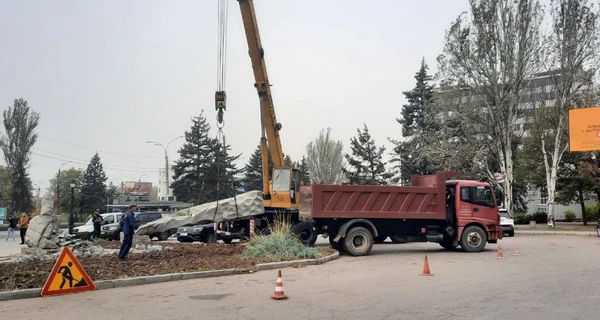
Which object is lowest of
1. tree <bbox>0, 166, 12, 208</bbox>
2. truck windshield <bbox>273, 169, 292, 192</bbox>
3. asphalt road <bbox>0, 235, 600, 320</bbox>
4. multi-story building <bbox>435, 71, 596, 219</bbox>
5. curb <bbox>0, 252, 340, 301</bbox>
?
asphalt road <bbox>0, 235, 600, 320</bbox>

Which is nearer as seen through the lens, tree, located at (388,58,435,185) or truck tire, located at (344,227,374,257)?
truck tire, located at (344,227,374,257)

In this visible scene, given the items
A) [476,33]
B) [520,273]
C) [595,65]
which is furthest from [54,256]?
[595,65]

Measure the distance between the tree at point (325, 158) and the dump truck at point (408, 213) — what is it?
51768 millimetres

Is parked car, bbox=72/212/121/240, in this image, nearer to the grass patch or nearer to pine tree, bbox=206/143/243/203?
the grass patch

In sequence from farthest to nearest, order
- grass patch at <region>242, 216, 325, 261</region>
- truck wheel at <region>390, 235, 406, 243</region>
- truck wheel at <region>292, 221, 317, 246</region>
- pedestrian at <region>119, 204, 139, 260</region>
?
truck wheel at <region>292, 221, 317, 246</region>
truck wheel at <region>390, 235, 406, 243</region>
grass patch at <region>242, 216, 325, 261</region>
pedestrian at <region>119, 204, 139, 260</region>

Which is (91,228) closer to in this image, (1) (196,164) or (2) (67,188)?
(1) (196,164)

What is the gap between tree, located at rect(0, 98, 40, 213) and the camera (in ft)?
213

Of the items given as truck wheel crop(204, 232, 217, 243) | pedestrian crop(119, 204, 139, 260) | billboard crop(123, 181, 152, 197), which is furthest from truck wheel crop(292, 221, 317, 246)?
billboard crop(123, 181, 152, 197)

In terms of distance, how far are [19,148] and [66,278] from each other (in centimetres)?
6320

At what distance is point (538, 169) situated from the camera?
1698 inches

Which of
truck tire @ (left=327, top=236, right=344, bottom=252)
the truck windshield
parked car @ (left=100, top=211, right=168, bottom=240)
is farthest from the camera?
parked car @ (left=100, top=211, right=168, bottom=240)

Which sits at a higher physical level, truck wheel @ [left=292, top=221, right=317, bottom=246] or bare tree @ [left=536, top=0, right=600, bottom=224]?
bare tree @ [left=536, top=0, right=600, bottom=224]

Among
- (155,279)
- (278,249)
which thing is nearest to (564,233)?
(278,249)

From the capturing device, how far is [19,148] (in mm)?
65875
